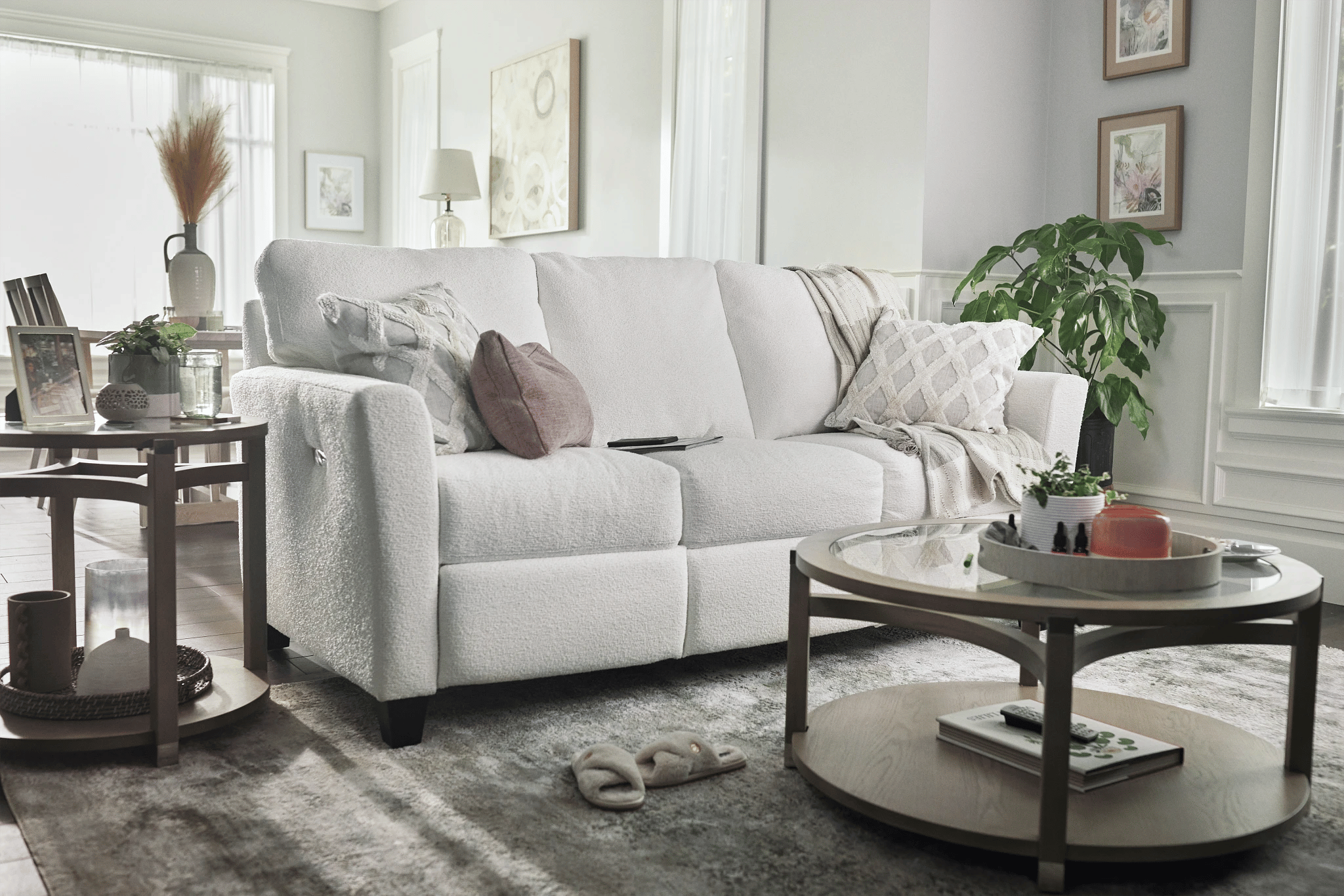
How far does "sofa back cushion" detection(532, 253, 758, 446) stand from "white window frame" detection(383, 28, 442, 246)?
4.40 m

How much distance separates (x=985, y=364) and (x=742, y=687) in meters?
1.21

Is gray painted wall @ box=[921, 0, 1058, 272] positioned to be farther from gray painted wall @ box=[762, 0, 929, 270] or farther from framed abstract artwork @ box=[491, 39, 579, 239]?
framed abstract artwork @ box=[491, 39, 579, 239]

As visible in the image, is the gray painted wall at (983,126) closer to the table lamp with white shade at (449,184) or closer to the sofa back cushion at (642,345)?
the sofa back cushion at (642,345)

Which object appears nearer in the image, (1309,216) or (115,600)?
(115,600)

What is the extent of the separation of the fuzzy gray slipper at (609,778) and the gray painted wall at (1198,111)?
9.20 feet

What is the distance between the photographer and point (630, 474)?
2297 mm

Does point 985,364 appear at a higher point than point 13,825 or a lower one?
higher

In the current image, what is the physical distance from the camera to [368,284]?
2.60m

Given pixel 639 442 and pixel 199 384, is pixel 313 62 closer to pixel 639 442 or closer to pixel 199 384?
pixel 639 442

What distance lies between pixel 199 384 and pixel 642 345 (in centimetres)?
118

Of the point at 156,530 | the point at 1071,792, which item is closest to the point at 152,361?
the point at 156,530

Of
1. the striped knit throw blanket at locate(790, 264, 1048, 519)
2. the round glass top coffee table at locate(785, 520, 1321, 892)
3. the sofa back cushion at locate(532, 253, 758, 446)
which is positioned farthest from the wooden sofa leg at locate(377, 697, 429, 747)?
the striped knit throw blanket at locate(790, 264, 1048, 519)

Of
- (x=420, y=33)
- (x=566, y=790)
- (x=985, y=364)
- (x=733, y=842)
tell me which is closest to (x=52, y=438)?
(x=566, y=790)

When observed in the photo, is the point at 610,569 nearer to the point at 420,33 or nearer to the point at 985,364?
the point at 985,364
